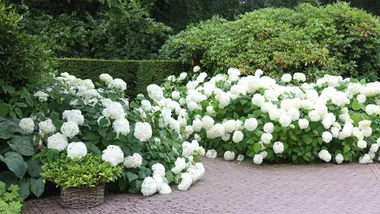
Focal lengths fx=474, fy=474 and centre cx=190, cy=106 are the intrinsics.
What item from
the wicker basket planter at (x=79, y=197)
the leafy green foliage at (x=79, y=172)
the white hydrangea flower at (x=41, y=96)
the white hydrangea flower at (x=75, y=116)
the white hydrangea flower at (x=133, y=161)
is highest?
the white hydrangea flower at (x=41, y=96)

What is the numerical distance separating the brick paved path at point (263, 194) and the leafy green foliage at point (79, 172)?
0.28 metres

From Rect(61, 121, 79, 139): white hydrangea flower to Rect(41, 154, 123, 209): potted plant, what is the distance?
21 centimetres

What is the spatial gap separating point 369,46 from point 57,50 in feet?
24.8

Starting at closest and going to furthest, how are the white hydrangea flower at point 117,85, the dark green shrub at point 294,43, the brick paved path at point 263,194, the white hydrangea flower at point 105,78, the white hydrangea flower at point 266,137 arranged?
the brick paved path at point 263,194
the white hydrangea flower at point 117,85
the white hydrangea flower at point 105,78
the white hydrangea flower at point 266,137
the dark green shrub at point 294,43

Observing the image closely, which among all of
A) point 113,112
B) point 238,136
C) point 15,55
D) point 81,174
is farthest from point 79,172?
point 238,136

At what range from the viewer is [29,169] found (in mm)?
4434

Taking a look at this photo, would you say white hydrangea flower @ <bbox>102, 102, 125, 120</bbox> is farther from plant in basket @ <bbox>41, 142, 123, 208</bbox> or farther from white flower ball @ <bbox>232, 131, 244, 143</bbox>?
white flower ball @ <bbox>232, 131, 244, 143</bbox>

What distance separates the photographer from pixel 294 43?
8672 mm

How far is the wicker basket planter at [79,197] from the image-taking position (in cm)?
433

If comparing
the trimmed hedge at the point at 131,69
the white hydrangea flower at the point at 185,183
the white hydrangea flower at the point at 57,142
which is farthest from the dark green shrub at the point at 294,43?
the white hydrangea flower at the point at 57,142

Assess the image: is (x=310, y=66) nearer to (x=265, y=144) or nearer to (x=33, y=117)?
(x=265, y=144)

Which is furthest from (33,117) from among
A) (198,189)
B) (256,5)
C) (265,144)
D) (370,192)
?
(256,5)

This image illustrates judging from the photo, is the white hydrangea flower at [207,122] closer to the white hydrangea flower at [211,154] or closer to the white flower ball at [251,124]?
the white hydrangea flower at [211,154]

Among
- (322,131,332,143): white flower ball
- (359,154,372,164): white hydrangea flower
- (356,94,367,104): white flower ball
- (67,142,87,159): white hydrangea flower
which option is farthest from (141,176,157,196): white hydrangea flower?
(356,94,367,104): white flower ball
